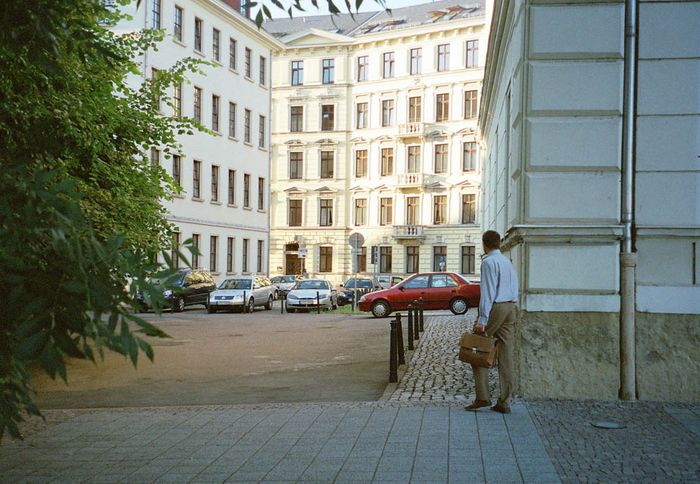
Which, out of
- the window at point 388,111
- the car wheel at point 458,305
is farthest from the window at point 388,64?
the car wheel at point 458,305

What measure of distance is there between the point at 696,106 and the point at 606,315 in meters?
2.50

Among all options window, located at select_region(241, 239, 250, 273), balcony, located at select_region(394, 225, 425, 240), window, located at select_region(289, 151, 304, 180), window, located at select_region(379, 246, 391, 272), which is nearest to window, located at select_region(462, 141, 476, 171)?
balcony, located at select_region(394, 225, 425, 240)

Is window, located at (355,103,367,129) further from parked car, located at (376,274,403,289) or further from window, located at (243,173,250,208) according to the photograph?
window, located at (243,173,250,208)

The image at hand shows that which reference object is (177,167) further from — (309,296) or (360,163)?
(360,163)

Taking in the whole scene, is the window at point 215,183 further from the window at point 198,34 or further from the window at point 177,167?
the window at point 198,34

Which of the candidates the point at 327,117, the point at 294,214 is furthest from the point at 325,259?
the point at 327,117

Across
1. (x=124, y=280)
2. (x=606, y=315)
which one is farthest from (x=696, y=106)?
(x=124, y=280)

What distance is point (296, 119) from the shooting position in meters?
71.4

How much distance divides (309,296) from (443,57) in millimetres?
35486

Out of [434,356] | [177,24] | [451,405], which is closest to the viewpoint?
[451,405]

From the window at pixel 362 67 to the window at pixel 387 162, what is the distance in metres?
5.88

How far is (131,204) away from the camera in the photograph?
1370 centimetres

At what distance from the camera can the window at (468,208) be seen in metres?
65.8

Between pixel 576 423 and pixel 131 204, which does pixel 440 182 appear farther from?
pixel 576 423
